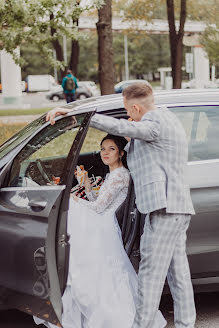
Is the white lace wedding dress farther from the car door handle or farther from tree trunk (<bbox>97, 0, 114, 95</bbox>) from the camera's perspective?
tree trunk (<bbox>97, 0, 114, 95</bbox>)

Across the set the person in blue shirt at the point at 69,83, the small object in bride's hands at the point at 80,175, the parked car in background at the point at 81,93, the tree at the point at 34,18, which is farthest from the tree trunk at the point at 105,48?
the parked car in background at the point at 81,93

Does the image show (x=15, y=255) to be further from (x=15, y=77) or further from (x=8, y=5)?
(x=15, y=77)

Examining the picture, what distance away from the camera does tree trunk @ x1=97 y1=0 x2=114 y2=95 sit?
1409 centimetres

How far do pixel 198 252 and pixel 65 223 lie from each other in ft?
3.31

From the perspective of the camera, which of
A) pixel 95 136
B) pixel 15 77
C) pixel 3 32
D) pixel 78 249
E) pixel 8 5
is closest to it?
pixel 78 249

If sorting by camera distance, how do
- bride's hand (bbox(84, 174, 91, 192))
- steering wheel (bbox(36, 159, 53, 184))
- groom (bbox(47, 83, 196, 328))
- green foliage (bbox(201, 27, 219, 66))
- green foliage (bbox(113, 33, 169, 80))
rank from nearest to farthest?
groom (bbox(47, 83, 196, 328)), steering wheel (bbox(36, 159, 53, 184)), bride's hand (bbox(84, 174, 91, 192)), green foliage (bbox(201, 27, 219, 66)), green foliage (bbox(113, 33, 169, 80))

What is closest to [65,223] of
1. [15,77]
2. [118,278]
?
[118,278]

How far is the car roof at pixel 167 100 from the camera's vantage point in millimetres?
4059

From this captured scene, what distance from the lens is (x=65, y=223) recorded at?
3496mm

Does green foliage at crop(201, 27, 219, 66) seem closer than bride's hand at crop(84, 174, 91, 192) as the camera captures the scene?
No

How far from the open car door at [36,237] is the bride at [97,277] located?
9.3 inches

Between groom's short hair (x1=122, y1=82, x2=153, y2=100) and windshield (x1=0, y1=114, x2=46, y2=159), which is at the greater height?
groom's short hair (x1=122, y1=82, x2=153, y2=100)

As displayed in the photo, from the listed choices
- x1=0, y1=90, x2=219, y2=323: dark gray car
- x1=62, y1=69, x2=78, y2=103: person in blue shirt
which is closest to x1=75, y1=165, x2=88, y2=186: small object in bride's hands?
x1=0, y1=90, x2=219, y2=323: dark gray car

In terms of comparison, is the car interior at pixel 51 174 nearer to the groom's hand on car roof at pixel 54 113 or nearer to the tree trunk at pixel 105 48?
the groom's hand on car roof at pixel 54 113
